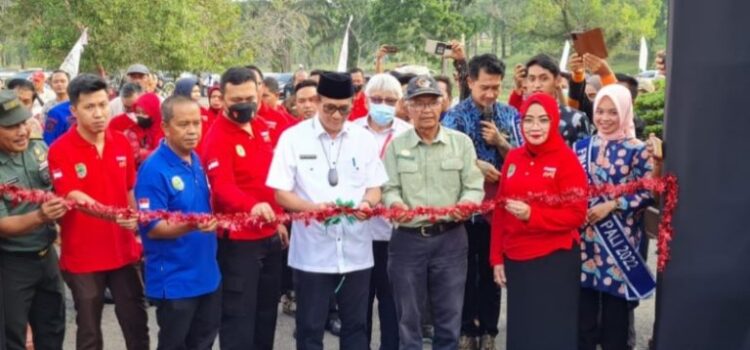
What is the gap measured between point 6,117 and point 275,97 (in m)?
3.54

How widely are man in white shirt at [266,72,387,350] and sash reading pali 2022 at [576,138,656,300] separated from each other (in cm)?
141

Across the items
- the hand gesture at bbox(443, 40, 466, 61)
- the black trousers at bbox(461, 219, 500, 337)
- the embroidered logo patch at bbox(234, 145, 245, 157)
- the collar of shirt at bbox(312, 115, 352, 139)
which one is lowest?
the black trousers at bbox(461, 219, 500, 337)

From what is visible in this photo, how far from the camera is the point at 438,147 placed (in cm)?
502

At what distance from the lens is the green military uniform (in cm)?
472

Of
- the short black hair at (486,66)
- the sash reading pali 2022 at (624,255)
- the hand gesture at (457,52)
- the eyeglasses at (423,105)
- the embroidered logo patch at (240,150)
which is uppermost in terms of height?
the hand gesture at (457,52)

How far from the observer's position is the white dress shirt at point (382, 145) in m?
5.43

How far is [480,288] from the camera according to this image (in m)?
6.00

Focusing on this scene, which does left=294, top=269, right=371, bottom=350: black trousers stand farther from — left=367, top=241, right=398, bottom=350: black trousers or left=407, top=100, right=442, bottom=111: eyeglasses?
left=407, top=100, right=442, bottom=111: eyeglasses

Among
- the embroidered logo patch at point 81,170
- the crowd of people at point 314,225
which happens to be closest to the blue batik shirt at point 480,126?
the crowd of people at point 314,225

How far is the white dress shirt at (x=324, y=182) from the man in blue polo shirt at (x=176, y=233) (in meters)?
0.51

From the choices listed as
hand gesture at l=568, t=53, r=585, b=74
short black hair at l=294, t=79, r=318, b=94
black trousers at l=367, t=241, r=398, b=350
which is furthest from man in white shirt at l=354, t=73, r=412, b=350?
hand gesture at l=568, t=53, r=585, b=74

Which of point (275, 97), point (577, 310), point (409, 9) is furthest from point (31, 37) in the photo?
point (409, 9)

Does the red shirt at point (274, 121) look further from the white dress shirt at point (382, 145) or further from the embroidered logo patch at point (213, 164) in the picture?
the embroidered logo patch at point (213, 164)

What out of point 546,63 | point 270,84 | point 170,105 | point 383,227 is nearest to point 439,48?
point 270,84
